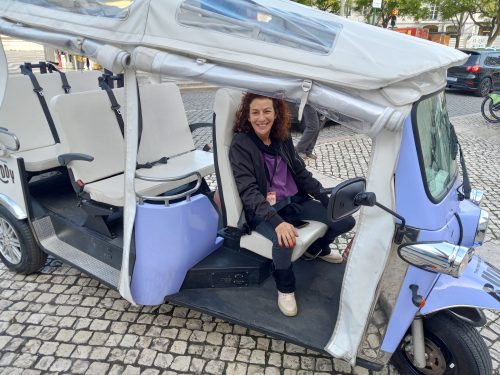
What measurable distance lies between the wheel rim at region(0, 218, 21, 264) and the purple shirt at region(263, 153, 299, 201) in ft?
7.70

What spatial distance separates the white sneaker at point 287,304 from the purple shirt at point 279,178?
0.66 m

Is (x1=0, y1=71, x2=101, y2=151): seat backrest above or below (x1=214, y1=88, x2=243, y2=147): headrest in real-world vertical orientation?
below

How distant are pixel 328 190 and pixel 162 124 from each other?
185 cm

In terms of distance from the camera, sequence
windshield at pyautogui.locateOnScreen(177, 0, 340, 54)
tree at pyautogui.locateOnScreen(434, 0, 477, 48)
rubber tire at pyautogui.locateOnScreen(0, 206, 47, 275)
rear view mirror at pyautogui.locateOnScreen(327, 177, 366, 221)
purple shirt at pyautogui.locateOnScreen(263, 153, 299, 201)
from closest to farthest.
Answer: rear view mirror at pyautogui.locateOnScreen(327, 177, 366, 221)
windshield at pyautogui.locateOnScreen(177, 0, 340, 54)
purple shirt at pyautogui.locateOnScreen(263, 153, 299, 201)
rubber tire at pyautogui.locateOnScreen(0, 206, 47, 275)
tree at pyautogui.locateOnScreen(434, 0, 477, 48)

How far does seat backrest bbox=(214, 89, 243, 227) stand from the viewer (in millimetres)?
2518

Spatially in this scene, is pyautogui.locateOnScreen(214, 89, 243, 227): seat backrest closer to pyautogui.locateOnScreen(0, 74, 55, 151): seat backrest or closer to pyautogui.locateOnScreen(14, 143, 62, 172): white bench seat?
pyautogui.locateOnScreen(14, 143, 62, 172): white bench seat

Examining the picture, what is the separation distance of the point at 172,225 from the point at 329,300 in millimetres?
1166

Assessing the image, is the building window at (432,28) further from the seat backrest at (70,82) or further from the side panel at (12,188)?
the side panel at (12,188)

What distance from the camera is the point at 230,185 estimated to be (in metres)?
2.60

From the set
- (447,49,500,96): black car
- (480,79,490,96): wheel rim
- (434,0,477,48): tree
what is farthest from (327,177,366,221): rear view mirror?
(434,0,477,48): tree

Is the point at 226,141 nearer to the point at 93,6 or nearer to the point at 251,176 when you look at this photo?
the point at 251,176

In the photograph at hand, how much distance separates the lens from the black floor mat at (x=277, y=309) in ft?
7.84

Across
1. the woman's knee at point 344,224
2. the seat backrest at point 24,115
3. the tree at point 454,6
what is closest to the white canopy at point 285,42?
the woman's knee at point 344,224

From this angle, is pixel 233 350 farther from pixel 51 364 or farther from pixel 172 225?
pixel 51 364
